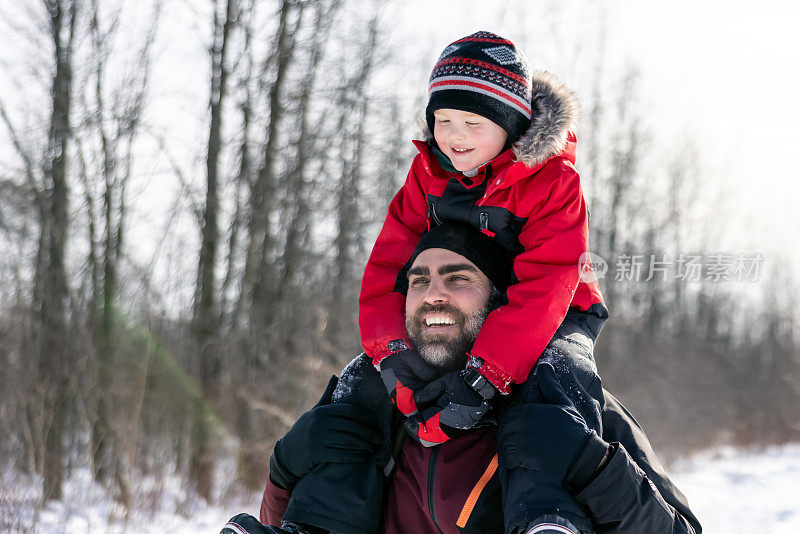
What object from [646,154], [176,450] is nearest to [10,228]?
[176,450]

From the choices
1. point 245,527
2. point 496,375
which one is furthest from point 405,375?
point 245,527

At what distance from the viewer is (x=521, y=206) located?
230 centimetres

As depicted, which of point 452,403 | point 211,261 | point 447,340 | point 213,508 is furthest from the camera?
point 211,261

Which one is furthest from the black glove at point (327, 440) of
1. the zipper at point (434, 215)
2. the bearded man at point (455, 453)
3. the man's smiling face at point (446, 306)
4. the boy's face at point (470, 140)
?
the boy's face at point (470, 140)

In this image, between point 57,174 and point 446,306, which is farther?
point 57,174

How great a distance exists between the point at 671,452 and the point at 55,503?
1382cm

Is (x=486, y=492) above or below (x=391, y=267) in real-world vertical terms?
below

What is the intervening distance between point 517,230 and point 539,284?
327 mm

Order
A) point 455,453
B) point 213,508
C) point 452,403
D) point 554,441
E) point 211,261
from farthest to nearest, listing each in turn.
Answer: point 211,261 → point 213,508 → point 455,453 → point 452,403 → point 554,441

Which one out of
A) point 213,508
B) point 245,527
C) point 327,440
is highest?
point 327,440

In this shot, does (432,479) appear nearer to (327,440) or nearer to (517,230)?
(327,440)

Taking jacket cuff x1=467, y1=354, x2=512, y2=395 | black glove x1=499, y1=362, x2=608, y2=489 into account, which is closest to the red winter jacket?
jacket cuff x1=467, y1=354, x2=512, y2=395

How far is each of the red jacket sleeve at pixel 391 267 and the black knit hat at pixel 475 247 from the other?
0.49 ft

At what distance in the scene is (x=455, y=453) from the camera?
87.8 inches
